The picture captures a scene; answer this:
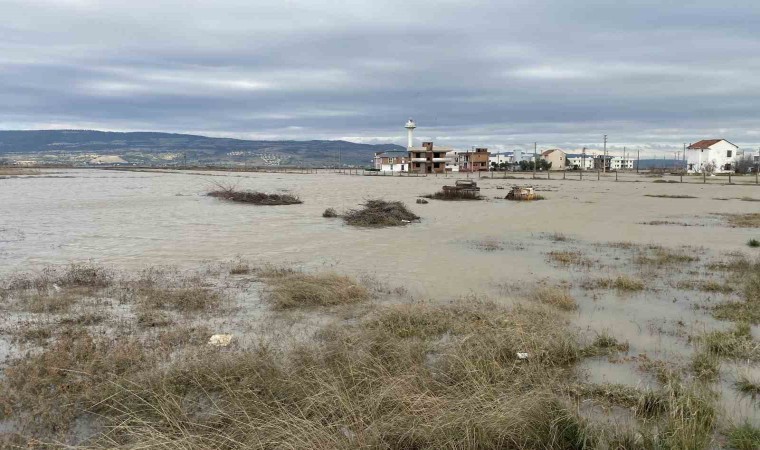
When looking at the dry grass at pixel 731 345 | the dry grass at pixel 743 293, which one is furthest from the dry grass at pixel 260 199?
the dry grass at pixel 731 345

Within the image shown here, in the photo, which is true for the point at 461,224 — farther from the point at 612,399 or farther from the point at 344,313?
the point at 612,399

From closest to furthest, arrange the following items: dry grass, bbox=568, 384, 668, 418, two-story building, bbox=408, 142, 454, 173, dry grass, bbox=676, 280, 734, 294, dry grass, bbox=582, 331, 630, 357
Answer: dry grass, bbox=568, 384, 668, 418 < dry grass, bbox=582, 331, 630, 357 < dry grass, bbox=676, 280, 734, 294 < two-story building, bbox=408, 142, 454, 173

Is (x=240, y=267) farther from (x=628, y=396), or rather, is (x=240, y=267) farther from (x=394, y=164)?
(x=394, y=164)

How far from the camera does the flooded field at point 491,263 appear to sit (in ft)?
24.7

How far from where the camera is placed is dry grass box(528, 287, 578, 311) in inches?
392

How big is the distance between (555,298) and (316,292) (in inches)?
178

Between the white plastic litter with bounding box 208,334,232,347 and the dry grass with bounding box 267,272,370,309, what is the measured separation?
6.73 ft

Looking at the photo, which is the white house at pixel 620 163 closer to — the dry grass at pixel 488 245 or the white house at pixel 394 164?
the white house at pixel 394 164

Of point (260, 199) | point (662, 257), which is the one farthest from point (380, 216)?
point (260, 199)

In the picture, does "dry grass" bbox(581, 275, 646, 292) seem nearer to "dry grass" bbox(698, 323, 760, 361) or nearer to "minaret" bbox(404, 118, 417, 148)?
"dry grass" bbox(698, 323, 760, 361)

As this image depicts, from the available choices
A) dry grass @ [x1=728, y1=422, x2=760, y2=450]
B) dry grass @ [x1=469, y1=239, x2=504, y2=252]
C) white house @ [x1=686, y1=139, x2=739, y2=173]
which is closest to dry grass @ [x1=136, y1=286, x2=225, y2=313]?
dry grass @ [x1=728, y1=422, x2=760, y2=450]

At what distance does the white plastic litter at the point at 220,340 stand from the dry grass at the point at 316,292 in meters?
2.05

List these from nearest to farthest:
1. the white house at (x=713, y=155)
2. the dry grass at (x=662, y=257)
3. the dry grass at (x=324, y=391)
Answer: the dry grass at (x=324, y=391), the dry grass at (x=662, y=257), the white house at (x=713, y=155)

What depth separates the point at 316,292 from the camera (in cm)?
1031
